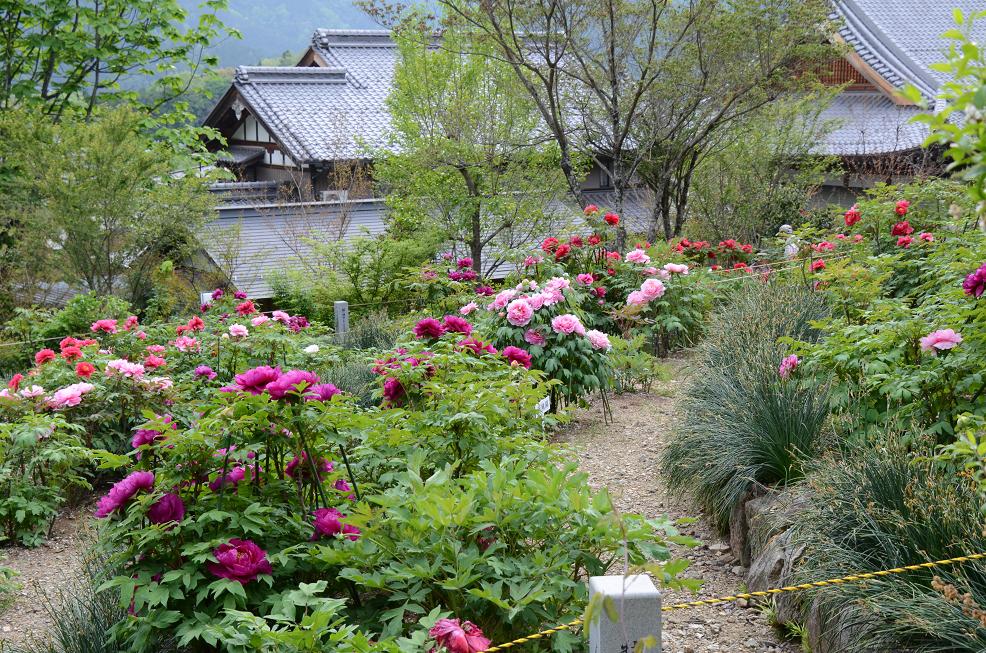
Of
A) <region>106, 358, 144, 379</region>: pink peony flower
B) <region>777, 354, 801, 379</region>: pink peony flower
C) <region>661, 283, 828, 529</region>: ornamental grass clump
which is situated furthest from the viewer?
<region>106, 358, 144, 379</region>: pink peony flower

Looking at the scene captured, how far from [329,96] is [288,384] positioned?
1941 cm

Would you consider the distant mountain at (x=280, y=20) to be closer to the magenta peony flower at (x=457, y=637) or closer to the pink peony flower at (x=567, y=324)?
the pink peony flower at (x=567, y=324)

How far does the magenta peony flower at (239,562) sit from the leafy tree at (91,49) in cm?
1066

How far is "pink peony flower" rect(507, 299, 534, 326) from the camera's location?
5.19 m

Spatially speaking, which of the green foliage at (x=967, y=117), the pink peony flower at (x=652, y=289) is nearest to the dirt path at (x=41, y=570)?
the green foliage at (x=967, y=117)

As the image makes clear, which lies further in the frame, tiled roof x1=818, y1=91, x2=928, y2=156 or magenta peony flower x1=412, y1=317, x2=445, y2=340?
Answer: tiled roof x1=818, y1=91, x2=928, y2=156

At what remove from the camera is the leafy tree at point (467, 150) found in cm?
1111

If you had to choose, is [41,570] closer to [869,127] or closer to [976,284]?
[976,284]

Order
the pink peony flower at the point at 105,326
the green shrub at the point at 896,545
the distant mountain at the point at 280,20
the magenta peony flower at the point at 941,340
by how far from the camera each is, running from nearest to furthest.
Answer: the green shrub at the point at 896,545 → the magenta peony flower at the point at 941,340 → the pink peony flower at the point at 105,326 → the distant mountain at the point at 280,20

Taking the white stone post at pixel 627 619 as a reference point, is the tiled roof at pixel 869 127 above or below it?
above

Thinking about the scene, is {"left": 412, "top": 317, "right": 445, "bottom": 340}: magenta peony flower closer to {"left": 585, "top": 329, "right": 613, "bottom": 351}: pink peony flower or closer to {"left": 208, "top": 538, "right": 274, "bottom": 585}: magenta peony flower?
{"left": 585, "top": 329, "right": 613, "bottom": 351}: pink peony flower

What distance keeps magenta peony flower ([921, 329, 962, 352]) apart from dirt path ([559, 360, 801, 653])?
1164 mm

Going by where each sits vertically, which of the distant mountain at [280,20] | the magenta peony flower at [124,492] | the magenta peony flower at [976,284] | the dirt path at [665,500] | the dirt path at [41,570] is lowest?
the dirt path at [41,570]

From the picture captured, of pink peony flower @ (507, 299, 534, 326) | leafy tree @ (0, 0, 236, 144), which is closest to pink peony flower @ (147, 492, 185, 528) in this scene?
pink peony flower @ (507, 299, 534, 326)
